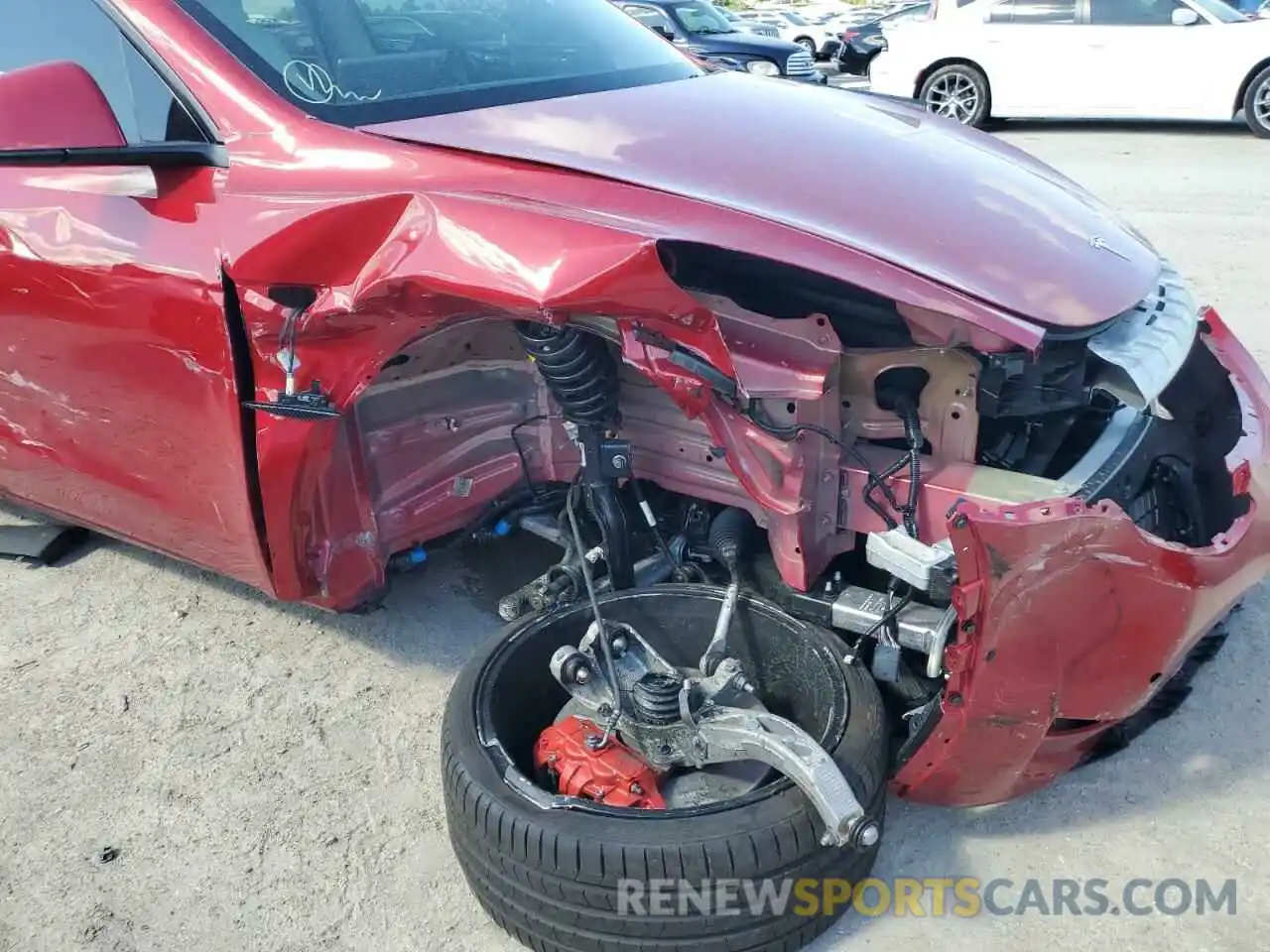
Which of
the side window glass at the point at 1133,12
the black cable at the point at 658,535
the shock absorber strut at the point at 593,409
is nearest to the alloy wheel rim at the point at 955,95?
the side window glass at the point at 1133,12

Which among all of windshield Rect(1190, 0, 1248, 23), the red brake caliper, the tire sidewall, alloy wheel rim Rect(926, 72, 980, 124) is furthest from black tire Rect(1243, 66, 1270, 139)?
the red brake caliper

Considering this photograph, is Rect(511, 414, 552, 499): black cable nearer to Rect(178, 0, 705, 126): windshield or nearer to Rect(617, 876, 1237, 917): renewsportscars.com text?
Rect(178, 0, 705, 126): windshield

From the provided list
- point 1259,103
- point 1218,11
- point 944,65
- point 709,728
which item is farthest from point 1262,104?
point 709,728

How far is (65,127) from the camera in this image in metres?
2.15

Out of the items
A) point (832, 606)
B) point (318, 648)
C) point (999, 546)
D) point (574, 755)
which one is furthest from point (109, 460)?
point (999, 546)

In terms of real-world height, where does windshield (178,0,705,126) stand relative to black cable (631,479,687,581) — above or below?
above

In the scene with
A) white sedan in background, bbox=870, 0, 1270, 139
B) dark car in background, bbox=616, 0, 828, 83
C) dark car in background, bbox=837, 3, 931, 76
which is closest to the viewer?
white sedan in background, bbox=870, 0, 1270, 139

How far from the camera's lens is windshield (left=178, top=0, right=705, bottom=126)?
2.26 metres

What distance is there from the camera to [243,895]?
215 cm

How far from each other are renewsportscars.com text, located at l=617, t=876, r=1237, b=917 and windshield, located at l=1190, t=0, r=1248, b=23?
9.16 metres

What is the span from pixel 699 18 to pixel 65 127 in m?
9.57

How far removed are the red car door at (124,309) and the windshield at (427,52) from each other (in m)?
0.22

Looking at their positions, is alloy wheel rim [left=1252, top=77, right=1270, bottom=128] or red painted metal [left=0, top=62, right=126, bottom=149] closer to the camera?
red painted metal [left=0, top=62, right=126, bottom=149]

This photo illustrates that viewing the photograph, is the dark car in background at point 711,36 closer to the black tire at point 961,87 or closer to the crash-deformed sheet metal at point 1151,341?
the black tire at point 961,87
